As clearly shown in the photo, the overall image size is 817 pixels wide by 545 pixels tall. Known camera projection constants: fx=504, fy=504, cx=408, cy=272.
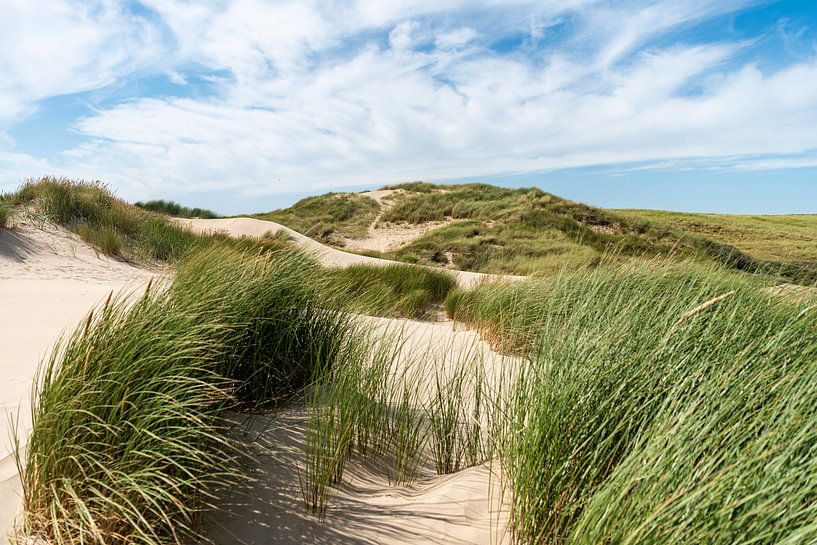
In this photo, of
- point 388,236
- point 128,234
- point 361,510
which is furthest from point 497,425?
point 388,236

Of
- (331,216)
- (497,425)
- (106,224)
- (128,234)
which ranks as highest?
(331,216)

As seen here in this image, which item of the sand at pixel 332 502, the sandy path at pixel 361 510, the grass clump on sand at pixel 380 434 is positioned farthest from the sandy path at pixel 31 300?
the grass clump on sand at pixel 380 434

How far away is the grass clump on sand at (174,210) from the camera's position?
2025 centimetres

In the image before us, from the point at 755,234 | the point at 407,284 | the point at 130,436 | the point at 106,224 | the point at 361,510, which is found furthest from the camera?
the point at 755,234

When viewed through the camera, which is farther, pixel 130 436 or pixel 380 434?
pixel 380 434

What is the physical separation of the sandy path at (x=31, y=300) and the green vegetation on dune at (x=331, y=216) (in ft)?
39.3

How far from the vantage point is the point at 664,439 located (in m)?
1.58

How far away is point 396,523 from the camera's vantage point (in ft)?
7.26

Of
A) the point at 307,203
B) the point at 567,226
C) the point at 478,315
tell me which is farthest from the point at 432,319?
the point at 307,203

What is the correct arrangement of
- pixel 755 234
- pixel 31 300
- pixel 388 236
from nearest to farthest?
pixel 31 300, pixel 388 236, pixel 755 234

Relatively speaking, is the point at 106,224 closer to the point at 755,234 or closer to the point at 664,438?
the point at 664,438

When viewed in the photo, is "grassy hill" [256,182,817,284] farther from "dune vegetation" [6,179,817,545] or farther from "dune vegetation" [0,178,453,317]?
"dune vegetation" [6,179,817,545]

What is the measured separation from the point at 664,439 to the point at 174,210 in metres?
22.4

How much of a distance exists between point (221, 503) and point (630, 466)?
65.6 inches
